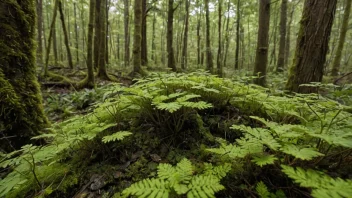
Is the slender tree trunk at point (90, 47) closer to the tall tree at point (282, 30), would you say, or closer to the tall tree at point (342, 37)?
the tall tree at point (282, 30)

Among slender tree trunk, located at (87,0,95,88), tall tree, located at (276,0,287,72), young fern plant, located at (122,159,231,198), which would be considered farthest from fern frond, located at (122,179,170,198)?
tall tree, located at (276,0,287,72)

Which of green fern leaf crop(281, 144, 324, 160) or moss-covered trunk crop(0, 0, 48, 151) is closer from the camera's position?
green fern leaf crop(281, 144, 324, 160)

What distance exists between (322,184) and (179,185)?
908 millimetres

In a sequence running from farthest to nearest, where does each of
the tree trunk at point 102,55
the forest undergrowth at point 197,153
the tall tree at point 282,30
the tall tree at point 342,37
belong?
the tall tree at point 282,30 → the tall tree at point 342,37 → the tree trunk at point 102,55 → the forest undergrowth at point 197,153

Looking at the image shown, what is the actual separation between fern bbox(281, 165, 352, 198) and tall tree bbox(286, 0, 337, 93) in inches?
123

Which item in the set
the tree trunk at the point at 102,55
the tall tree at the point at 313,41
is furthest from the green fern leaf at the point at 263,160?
the tree trunk at the point at 102,55

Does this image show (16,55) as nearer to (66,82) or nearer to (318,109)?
(318,109)

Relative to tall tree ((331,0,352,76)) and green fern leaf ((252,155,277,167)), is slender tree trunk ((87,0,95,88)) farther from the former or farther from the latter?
tall tree ((331,0,352,76))

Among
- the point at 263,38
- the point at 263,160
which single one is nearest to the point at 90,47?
the point at 263,38

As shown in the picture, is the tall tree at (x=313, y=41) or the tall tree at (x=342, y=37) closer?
the tall tree at (x=313, y=41)

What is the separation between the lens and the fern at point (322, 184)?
3.45 feet

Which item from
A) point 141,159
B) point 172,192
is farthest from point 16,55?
point 172,192

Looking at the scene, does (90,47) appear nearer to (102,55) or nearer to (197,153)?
(102,55)

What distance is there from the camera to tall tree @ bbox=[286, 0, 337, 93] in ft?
11.4
